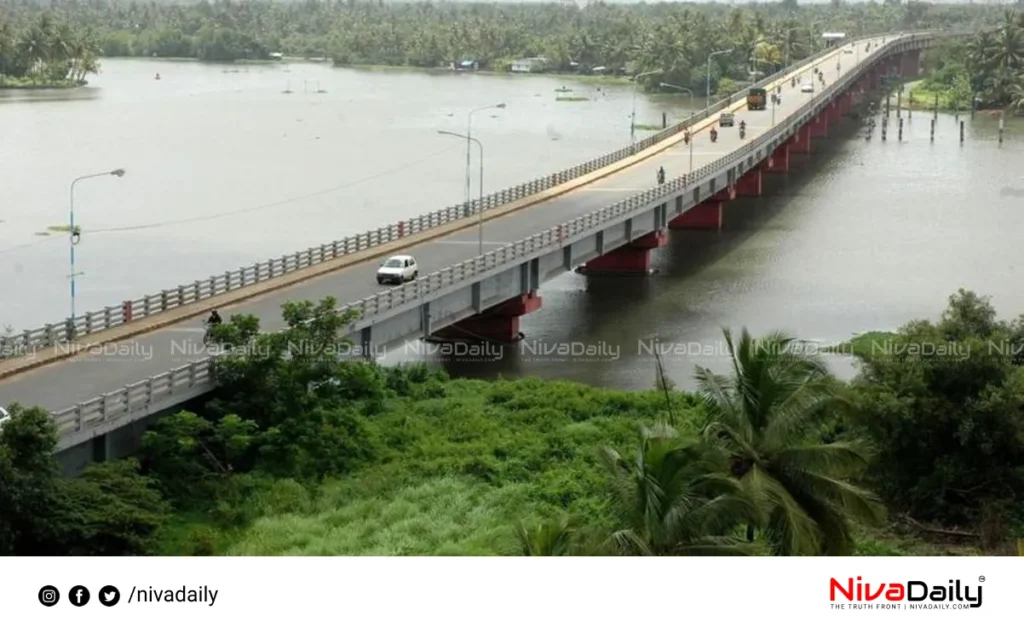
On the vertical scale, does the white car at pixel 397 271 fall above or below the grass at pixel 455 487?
above

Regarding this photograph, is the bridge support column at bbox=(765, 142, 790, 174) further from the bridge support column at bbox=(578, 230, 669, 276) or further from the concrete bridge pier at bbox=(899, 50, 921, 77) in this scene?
the concrete bridge pier at bbox=(899, 50, 921, 77)

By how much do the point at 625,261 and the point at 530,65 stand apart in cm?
13071

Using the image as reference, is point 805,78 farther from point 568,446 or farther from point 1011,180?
point 568,446

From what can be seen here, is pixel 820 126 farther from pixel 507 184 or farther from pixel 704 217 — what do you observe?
Result: pixel 704 217

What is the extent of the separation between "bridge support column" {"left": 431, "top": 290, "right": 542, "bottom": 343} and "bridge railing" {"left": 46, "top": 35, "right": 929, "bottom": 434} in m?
1.82

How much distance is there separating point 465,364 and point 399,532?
1863 centimetres

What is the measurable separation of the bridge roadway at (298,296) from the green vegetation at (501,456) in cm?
174

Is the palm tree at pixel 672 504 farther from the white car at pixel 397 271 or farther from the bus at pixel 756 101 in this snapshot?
the bus at pixel 756 101

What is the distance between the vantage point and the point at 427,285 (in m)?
41.1

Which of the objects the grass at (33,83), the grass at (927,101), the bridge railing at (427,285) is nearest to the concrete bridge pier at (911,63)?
the grass at (927,101)

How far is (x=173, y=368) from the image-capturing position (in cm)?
3228

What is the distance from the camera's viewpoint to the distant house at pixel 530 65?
189 m
